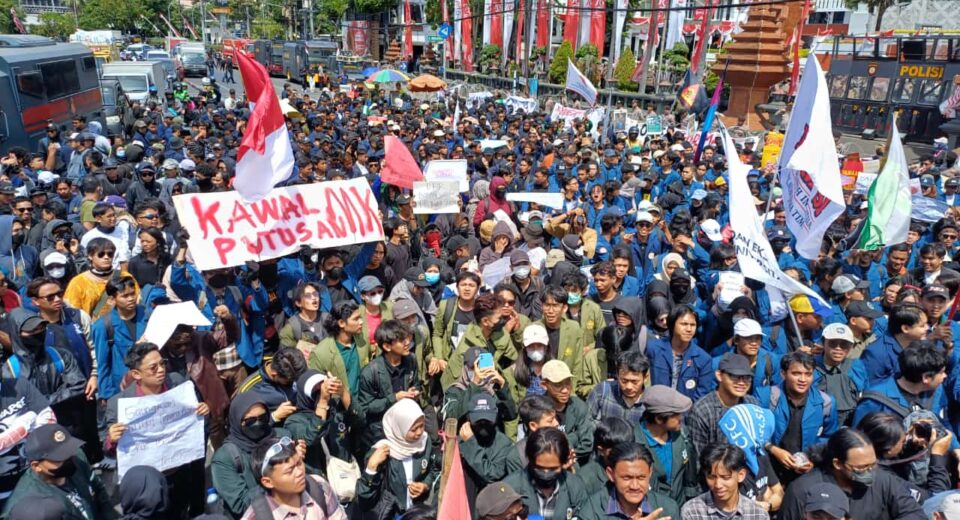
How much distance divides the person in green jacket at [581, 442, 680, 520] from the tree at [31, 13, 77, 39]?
243 ft

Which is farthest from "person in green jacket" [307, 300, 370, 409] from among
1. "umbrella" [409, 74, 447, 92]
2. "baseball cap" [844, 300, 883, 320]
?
"umbrella" [409, 74, 447, 92]

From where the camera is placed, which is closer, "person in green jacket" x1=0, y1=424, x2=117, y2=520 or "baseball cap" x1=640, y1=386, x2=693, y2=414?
"person in green jacket" x1=0, y1=424, x2=117, y2=520

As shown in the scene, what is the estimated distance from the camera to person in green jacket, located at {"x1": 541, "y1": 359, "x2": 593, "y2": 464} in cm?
405

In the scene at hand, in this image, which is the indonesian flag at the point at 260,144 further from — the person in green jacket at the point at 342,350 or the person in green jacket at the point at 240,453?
the person in green jacket at the point at 240,453

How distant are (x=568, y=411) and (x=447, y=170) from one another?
5833 millimetres

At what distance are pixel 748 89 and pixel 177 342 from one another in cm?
2647

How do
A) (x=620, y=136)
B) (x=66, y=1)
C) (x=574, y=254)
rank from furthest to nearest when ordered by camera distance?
(x=66, y=1), (x=620, y=136), (x=574, y=254)

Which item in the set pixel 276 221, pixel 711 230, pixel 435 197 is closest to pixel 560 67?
pixel 435 197

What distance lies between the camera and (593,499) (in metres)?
3.47

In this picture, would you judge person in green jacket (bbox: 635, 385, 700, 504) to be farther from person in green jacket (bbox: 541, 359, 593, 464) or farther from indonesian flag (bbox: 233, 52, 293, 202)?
indonesian flag (bbox: 233, 52, 293, 202)

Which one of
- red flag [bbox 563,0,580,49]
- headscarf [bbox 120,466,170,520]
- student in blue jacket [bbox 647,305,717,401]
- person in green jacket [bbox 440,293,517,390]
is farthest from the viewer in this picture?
red flag [bbox 563,0,580,49]

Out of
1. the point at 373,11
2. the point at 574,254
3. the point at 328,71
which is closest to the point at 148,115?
the point at 574,254

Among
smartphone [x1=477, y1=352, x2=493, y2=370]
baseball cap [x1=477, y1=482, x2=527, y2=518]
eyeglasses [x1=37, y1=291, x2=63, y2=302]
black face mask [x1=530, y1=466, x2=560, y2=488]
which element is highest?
eyeglasses [x1=37, y1=291, x2=63, y2=302]

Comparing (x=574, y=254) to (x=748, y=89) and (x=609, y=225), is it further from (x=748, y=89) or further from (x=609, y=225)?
(x=748, y=89)
